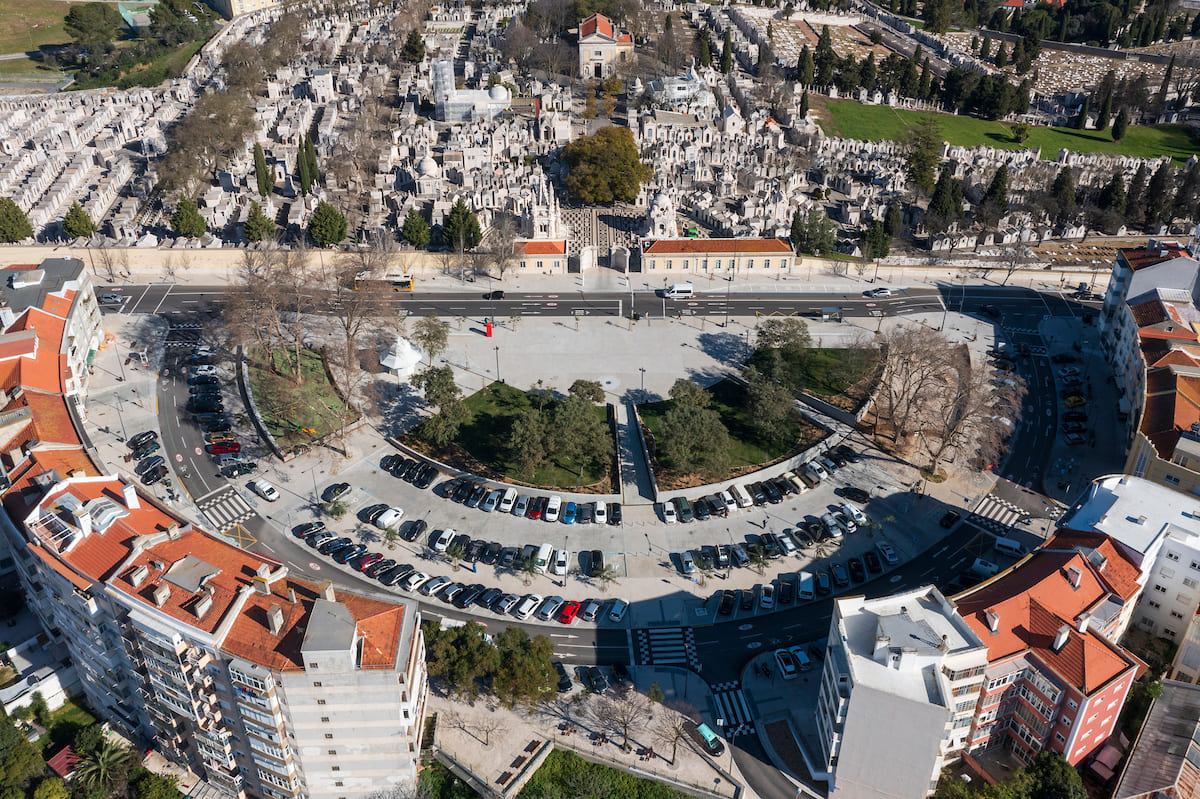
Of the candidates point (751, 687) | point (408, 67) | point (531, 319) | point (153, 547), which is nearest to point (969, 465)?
point (751, 687)

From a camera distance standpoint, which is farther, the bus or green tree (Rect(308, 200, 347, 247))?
green tree (Rect(308, 200, 347, 247))

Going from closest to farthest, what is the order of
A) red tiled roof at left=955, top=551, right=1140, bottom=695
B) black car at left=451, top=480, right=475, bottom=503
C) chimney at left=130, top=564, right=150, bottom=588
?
chimney at left=130, top=564, right=150, bottom=588 → red tiled roof at left=955, top=551, right=1140, bottom=695 → black car at left=451, top=480, right=475, bottom=503

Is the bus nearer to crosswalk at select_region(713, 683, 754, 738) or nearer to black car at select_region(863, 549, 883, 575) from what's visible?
black car at select_region(863, 549, 883, 575)

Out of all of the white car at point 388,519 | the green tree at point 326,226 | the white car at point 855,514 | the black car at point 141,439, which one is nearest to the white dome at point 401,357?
the white car at point 388,519

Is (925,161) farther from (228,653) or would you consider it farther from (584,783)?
(228,653)

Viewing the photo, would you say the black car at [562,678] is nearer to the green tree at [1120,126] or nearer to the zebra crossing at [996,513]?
the zebra crossing at [996,513]

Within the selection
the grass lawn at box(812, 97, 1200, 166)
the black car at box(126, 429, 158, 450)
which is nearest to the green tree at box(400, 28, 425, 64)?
the grass lawn at box(812, 97, 1200, 166)
